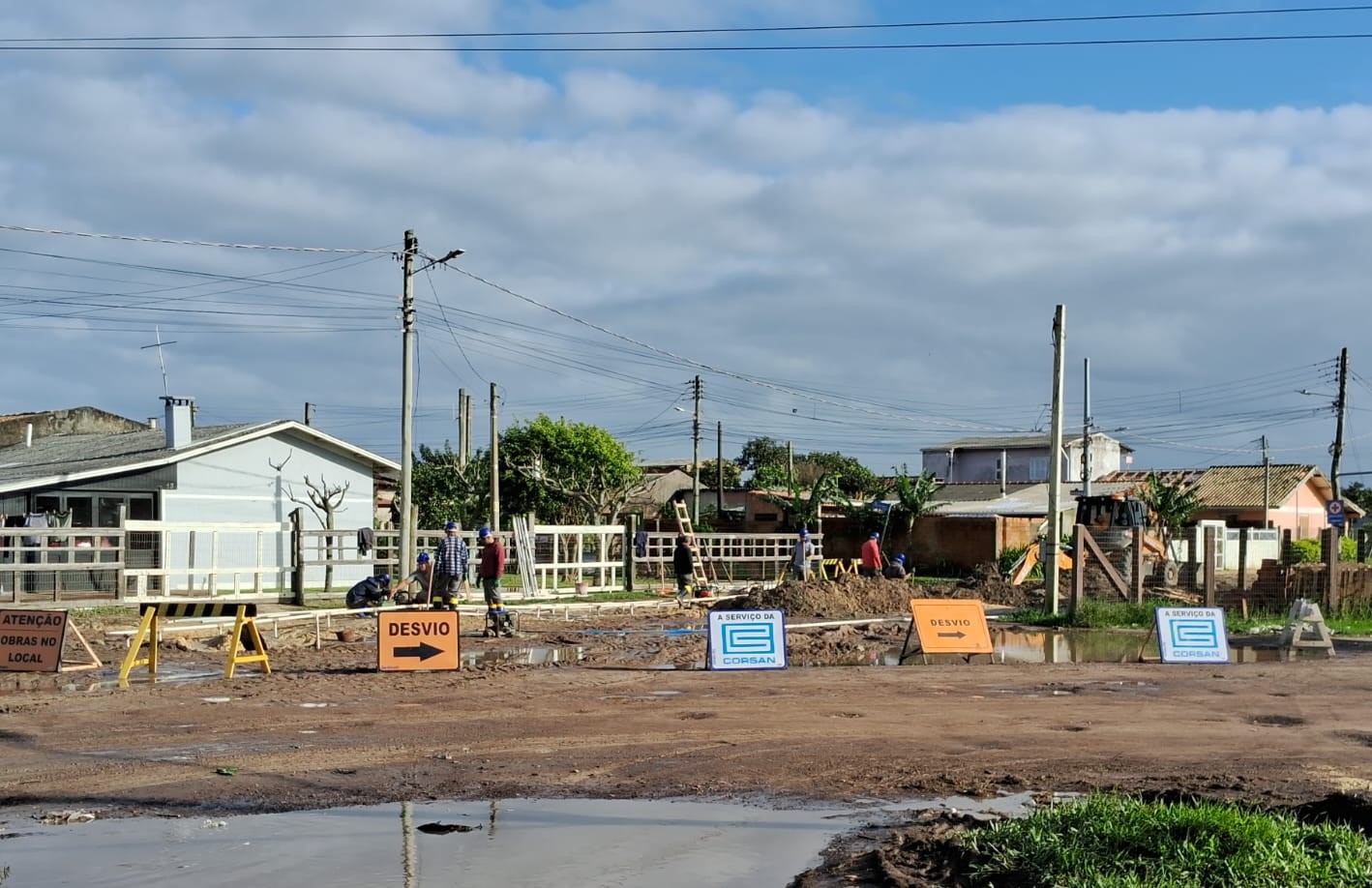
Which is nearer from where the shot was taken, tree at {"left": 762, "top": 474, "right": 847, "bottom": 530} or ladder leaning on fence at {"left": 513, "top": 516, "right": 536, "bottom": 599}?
ladder leaning on fence at {"left": 513, "top": 516, "right": 536, "bottom": 599}

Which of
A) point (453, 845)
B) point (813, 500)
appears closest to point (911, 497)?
point (813, 500)

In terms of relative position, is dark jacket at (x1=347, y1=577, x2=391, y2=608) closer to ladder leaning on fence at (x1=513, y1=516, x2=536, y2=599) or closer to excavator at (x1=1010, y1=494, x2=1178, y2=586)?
ladder leaning on fence at (x1=513, y1=516, x2=536, y2=599)

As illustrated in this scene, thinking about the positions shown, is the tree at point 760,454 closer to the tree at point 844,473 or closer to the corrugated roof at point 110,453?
the tree at point 844,473

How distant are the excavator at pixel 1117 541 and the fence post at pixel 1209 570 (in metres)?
3.47

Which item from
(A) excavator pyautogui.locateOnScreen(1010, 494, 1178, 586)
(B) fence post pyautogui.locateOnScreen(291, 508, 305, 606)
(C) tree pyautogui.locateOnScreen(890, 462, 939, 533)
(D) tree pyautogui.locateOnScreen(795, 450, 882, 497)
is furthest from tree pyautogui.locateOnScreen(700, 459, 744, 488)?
(B) fence post pyautogui.locateOnScreen(291, 508, 305, 606)

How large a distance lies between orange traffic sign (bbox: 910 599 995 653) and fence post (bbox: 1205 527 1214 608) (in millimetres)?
7453

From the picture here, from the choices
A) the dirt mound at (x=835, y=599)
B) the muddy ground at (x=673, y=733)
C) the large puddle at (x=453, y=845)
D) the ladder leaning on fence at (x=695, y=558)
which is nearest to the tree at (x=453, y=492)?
the ladder leaning on fence at (x=695, y=558)

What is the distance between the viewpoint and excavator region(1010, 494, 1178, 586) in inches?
1203

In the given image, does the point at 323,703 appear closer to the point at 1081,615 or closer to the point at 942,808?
the point at 942,808

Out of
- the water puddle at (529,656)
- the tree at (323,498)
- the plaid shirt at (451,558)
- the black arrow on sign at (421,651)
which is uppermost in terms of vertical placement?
the tree at (323,498)

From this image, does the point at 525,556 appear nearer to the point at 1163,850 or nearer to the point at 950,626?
the point at 950,626

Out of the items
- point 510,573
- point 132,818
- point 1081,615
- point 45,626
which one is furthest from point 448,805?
point 510,573

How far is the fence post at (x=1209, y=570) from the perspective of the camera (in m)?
25.1

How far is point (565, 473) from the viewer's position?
5397 cm
